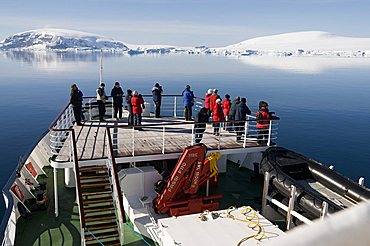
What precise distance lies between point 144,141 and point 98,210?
10.4 feet

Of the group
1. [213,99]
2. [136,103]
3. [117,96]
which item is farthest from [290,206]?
[117,96]

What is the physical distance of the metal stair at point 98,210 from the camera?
27.5ft

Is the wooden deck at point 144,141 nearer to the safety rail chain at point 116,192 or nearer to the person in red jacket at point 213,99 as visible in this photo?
the safety rail chain at point 116,192

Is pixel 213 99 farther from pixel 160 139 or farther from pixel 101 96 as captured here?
pixel 101 96

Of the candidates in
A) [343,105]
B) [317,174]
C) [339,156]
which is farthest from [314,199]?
[343,105]

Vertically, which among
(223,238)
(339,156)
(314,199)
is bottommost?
(339,156)

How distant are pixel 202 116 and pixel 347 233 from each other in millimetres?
10490

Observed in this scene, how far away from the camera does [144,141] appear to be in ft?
37.3

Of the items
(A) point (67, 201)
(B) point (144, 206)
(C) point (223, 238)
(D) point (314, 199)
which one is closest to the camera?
(C) point (223, 238)

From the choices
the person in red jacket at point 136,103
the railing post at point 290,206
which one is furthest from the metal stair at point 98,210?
the railing post at point 290,206

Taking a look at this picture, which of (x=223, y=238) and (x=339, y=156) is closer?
(x=223, y=238)

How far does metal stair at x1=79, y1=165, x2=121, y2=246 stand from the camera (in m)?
8.37

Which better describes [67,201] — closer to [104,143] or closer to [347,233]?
[104,143]

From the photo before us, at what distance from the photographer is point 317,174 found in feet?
34.4
